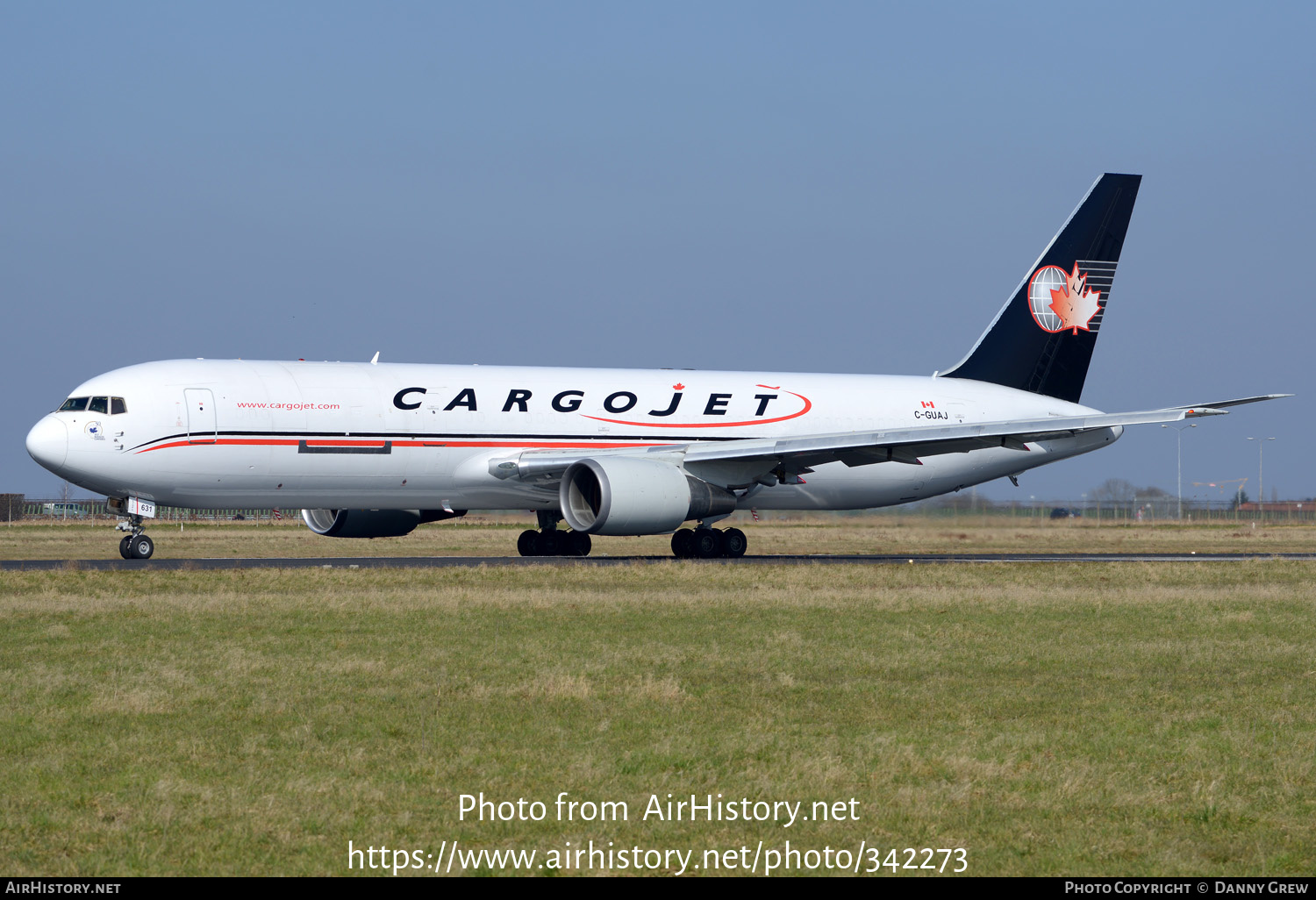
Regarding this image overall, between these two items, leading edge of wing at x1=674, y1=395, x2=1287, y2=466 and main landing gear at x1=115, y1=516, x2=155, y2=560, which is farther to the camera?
leading edge of wing at x1=674, y1=395, x2=1287, y2=466

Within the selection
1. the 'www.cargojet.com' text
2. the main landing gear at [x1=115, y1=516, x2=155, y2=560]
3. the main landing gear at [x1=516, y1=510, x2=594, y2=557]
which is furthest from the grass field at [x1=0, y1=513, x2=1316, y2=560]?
the 'www.cargojet.com' text

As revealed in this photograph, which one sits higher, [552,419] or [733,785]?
[552,419]

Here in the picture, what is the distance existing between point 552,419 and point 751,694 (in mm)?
17404

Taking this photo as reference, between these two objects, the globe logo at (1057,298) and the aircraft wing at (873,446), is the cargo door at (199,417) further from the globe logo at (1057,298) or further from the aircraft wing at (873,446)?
the globe logo at (1057,298)

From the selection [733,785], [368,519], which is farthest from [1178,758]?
[368,519]

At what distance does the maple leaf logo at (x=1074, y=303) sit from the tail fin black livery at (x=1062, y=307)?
0.8 inches

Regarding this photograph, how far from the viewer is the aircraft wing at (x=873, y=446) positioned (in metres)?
26.0

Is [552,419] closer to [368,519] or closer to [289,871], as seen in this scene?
[368,519]

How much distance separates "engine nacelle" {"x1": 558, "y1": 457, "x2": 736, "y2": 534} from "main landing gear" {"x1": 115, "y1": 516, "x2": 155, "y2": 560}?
25.2 feet

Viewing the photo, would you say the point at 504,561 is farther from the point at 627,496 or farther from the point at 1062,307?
the point at 1062,307

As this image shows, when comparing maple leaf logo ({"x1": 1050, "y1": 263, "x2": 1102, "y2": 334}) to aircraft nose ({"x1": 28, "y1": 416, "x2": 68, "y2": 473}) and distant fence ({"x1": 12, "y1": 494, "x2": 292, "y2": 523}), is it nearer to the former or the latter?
aircraft nose ({"x1": 28, "y1": 416, "x2": 68, "y2": 473})

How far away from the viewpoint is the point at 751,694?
10180mm

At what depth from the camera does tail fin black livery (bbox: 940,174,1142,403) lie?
1286 inches

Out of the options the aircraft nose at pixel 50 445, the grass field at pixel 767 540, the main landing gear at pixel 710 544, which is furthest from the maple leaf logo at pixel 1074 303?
the aircraft nose at pixel 50 445
